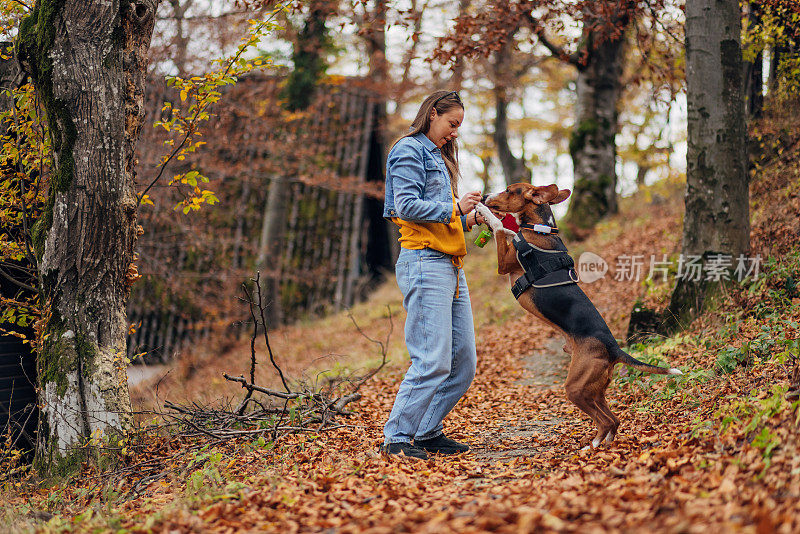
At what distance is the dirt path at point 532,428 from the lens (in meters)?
4.47

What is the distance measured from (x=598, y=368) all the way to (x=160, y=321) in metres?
11.1

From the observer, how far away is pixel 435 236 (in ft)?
13.2

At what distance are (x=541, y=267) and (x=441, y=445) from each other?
142 cm

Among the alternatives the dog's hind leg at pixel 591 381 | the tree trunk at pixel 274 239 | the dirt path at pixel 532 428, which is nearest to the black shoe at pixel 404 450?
the dirt path at pixel 532 428

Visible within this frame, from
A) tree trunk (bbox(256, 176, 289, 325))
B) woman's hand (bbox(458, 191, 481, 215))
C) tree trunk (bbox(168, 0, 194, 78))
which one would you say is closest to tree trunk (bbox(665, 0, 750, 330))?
woman's hand (bbox(458, 191, 481, 215))

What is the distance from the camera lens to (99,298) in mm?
4758

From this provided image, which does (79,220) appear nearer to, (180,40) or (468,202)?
(468,202)

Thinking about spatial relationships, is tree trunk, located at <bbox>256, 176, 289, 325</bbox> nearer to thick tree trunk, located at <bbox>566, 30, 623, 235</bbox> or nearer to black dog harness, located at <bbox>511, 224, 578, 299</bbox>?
thick tree trunk, located at <bbox>566, 30, 623, 235</bbox>

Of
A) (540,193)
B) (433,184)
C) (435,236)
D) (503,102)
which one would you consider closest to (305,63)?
(503,102)

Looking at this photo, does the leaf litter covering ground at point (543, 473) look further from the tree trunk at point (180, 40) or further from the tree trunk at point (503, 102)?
the tree trunk at point (503, 102)

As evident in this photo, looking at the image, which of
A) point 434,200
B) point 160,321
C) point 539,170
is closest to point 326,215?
point 160,321

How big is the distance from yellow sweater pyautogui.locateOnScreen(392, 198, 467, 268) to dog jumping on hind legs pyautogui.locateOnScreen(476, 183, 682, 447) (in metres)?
0.29

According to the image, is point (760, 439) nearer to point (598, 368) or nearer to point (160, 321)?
point (598, 368)

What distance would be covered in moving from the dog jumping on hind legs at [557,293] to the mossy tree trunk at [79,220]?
2.82 meters
